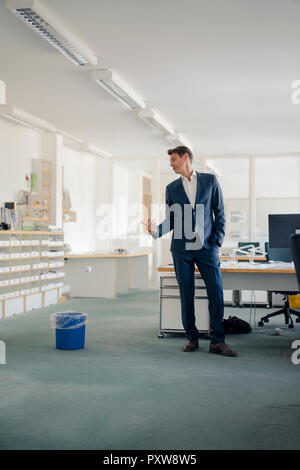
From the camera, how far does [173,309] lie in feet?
16.0

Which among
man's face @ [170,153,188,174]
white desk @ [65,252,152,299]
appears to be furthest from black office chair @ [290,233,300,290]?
white desk @ [65,252,152,299]

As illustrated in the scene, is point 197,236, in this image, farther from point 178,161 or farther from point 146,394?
point 146,394

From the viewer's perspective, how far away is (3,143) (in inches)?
284

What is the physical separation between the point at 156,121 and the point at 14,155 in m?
2.23

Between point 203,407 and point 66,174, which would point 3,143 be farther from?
point 203,407

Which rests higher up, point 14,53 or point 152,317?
point 14,53

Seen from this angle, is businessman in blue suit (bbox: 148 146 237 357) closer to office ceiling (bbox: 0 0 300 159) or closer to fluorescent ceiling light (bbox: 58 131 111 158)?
office ceiling (bbox: 0 0 300 159)

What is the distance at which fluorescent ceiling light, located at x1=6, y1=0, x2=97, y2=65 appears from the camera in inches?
151

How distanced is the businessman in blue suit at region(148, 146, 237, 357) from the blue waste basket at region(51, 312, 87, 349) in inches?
37.7

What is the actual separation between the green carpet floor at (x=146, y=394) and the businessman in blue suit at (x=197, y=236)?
34cm

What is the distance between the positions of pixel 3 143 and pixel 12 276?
2000 millimetres

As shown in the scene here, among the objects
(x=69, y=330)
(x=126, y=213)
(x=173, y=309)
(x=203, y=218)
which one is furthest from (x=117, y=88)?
(x=126, y=213)

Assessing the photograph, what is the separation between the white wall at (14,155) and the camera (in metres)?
7.19
